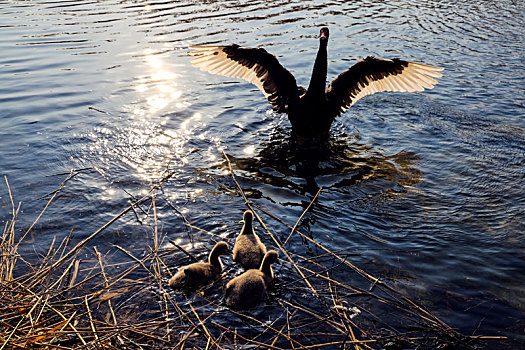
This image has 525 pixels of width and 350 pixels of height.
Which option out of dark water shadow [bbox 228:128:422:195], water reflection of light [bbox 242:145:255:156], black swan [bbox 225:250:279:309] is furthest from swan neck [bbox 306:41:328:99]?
black swan [bbox 225:250:279:309]

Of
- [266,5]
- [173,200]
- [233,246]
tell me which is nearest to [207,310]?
[233,246]

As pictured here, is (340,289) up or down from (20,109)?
down

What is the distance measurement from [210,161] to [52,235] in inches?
106

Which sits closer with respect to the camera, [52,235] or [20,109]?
[52,235]

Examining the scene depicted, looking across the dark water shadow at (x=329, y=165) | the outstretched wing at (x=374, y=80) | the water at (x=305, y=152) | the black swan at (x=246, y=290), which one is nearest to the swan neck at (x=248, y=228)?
the water at (x=305, y=152)

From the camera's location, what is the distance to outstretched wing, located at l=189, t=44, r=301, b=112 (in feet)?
26.6

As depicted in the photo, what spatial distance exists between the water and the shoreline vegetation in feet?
0.89

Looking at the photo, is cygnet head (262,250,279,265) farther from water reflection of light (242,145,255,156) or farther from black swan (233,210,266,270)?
water reflection of light (242,145,255,156)

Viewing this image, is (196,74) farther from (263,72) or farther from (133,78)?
(263,72)

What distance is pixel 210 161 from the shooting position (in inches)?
295

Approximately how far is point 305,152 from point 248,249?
3.54 m

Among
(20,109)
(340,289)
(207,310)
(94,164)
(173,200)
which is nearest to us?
(207,310)

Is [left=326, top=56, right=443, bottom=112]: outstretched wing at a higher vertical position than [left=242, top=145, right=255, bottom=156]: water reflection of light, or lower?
higher

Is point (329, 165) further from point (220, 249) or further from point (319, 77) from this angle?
point (220, 249)
